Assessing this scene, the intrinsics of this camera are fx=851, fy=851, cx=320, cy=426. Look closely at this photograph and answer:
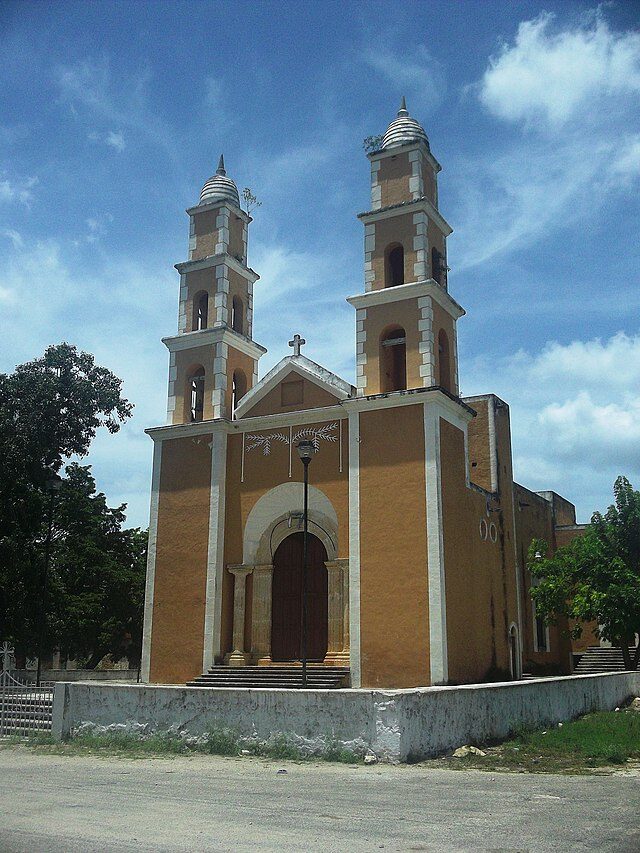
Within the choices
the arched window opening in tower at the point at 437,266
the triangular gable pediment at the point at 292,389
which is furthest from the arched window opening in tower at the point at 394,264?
the triangular gable pediment at the point at 292,389

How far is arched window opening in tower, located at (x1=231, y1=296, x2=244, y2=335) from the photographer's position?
22.4 metres

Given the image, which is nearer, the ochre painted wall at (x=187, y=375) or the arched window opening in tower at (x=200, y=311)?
the ochre painted wall at (x=187, y=375)

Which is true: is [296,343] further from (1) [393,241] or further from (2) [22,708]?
(2) [22,708]

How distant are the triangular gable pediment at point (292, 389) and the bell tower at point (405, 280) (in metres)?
0.80

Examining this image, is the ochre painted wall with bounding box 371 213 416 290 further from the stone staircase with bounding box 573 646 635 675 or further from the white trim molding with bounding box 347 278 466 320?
the stone staircase with bounding box 573 646 635 675

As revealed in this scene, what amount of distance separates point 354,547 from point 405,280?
20.5 ft

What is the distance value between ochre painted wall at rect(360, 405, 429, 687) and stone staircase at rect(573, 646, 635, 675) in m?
13.8

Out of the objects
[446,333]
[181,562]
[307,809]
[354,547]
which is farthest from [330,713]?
[446,333]

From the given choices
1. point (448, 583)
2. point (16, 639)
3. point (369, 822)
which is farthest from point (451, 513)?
point (16, 639)

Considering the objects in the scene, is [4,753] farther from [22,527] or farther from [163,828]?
[22,527]

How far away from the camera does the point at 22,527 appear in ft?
86.3

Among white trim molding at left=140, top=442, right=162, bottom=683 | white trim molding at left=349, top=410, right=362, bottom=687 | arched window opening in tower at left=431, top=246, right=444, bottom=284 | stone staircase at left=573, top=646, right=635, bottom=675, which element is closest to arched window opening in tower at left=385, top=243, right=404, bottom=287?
arched window opening in tower at left=431, top=246, right=444, bottom=284

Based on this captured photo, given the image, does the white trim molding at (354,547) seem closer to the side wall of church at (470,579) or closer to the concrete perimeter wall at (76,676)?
the side wall of church at (470,579)

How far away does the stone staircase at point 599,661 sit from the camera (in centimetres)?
2864
